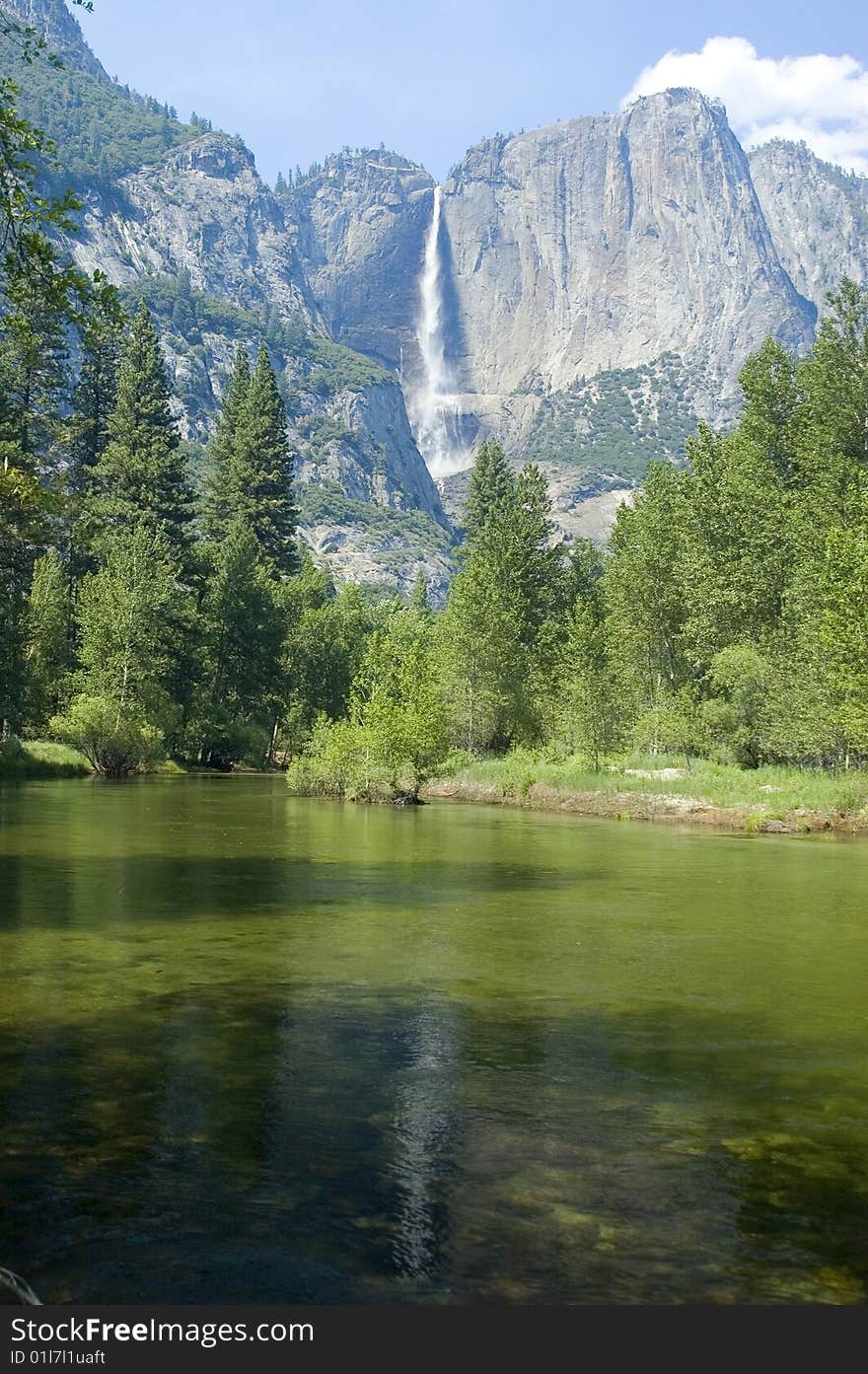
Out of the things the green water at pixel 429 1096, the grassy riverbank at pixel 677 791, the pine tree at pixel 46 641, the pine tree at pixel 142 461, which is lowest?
the green water at pixel 429 1096

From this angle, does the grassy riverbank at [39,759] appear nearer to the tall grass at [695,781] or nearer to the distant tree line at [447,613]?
the distant tree line at [447,613]

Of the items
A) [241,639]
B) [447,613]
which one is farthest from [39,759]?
[241,639]

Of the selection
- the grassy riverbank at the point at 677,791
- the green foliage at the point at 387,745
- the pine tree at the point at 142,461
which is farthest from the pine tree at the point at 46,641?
the grassy riverbank at the point at 677,791

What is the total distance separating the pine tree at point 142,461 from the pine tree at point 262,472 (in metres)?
12.9

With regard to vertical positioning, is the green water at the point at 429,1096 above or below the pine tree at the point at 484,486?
below

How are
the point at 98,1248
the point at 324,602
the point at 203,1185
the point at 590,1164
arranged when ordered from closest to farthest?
the point at 98,1248 → the point at 203,1185 → the point at 590,1164 → the point at 324,602

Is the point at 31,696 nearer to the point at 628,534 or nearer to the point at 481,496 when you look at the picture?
the point at 628,534

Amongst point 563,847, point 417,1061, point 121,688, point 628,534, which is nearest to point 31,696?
point 121,688

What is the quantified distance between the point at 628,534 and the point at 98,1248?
78540 millimetres

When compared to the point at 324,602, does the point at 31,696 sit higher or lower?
lower

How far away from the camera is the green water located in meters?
6.28

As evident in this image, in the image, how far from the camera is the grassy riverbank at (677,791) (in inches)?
1636

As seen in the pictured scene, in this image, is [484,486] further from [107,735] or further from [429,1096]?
[429,1096]

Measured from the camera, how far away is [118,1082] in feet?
30.7
